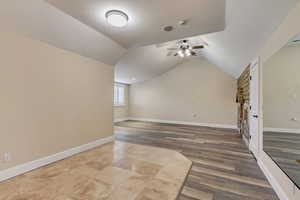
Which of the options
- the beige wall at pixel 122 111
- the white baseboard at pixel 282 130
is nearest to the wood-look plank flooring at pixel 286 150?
the white baseboard at pixel 282 130

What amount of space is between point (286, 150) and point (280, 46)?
1606 mm

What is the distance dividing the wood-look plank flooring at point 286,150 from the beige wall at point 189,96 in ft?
12.5

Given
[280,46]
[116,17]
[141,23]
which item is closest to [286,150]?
[280,46]

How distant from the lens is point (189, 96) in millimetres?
6730

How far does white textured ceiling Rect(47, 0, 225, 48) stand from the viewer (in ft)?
6.43

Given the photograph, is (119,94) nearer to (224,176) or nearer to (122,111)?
(122,111)

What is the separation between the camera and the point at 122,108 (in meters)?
7.76

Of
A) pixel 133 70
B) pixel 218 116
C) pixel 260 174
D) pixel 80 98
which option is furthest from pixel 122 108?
pixel 260 174

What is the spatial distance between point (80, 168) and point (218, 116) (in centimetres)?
586

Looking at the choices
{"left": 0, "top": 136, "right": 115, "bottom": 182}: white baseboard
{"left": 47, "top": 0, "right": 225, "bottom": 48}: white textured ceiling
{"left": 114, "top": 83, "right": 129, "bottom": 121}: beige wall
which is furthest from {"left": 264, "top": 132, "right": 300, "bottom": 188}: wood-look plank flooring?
{"left": 114, "top": 83, "right": 129, "bottom": 121}: beige wall

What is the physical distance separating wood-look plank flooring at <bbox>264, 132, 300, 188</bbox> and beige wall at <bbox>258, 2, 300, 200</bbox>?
2.8 inches

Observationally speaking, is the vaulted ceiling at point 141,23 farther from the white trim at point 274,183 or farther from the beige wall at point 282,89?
the white trim at point 274,183

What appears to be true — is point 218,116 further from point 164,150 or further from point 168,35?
point 168,35

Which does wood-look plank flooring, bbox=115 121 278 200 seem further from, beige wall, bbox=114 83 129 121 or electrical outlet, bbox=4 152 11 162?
beige wall, bbox=114 83 129 121
